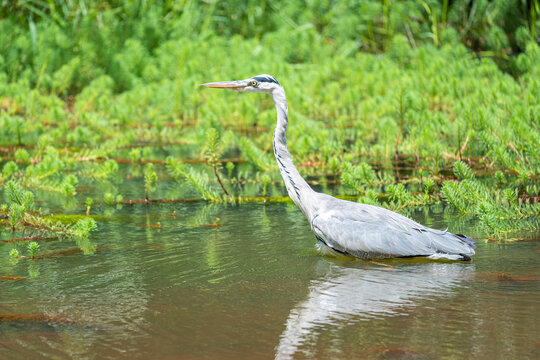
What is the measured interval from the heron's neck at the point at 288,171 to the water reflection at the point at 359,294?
2.08 feet

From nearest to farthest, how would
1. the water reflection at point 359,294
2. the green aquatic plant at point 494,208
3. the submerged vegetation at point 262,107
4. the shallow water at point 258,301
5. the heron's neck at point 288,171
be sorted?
the shallow water at point 258,301, the water reflection at point 359,294, the green aquatic plant at point 494,208, the heron's neck at point 288,171, the submerged vegetation at point 262,107

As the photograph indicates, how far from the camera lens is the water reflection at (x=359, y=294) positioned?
4.12 m

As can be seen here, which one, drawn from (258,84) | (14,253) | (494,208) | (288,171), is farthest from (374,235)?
(14,253)

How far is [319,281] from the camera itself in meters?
5.12

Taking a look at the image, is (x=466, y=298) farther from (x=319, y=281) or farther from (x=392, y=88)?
(x=392, y=88)

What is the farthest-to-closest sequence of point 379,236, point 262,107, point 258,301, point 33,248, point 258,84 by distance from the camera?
point 262,107 → point 258,84 → point 379,236 → point 33,248 → point 258,301

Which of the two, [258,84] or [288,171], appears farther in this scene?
[258,84]

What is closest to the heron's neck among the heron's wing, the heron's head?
the heron's head

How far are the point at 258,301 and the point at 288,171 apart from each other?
172 cm

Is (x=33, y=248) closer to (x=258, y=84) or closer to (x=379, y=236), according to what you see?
(x=258, y=84)

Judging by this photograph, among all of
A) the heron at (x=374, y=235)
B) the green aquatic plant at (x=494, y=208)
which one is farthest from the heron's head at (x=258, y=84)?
the green aquatic plant at (x=494, y=208)

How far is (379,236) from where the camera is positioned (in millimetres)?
5520

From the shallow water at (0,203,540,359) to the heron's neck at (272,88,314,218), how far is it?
0.35 metres

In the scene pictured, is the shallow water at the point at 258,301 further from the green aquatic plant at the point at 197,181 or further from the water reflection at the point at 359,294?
the green aquatic plant at the point at 197,181
